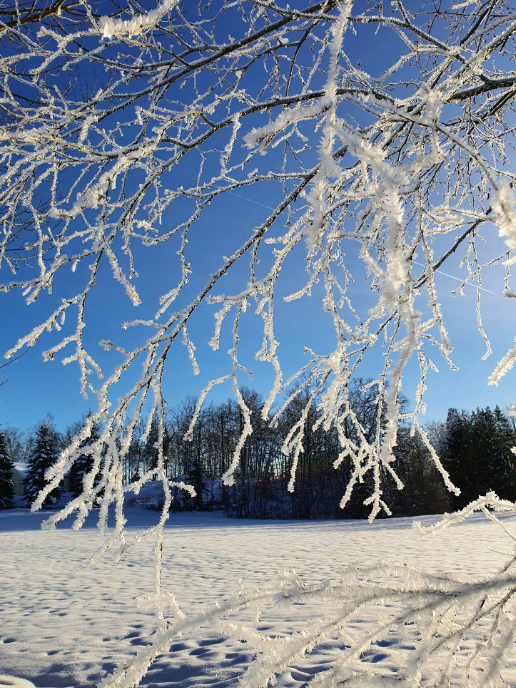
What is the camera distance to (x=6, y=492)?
3256 cm

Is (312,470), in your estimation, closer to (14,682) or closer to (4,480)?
(4,480)

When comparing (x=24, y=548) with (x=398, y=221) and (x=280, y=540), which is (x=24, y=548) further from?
(x=398, y=221)

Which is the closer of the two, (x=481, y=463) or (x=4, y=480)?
(x=481, y=463)

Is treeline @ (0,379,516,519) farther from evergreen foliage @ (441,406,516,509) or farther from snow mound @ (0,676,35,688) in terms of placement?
snow mound @ (0,676,35,688)

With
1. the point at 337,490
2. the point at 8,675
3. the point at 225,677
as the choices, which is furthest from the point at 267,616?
the point at 337,490

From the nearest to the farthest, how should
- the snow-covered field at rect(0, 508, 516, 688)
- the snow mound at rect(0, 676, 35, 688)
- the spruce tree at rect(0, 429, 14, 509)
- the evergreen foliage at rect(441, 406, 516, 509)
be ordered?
the snow mound at rect(0, 676, 35, 688), the snow-covered field at rect(0, 508, 516, 688), the evergreen foliage at rect(441, 406, 516, 509), the spruce tree at rect(0, 429, 14, 509)

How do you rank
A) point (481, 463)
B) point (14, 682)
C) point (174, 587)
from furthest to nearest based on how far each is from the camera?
point (481, 463) < point (174, 587) < point (14, 682)

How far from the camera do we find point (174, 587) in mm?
6777

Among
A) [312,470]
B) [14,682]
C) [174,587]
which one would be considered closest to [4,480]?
[312,470]

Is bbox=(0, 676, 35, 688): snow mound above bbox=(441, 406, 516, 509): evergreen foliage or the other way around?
the other way around

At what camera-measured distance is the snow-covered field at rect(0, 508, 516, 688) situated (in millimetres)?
3467

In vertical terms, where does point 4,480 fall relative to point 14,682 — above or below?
above

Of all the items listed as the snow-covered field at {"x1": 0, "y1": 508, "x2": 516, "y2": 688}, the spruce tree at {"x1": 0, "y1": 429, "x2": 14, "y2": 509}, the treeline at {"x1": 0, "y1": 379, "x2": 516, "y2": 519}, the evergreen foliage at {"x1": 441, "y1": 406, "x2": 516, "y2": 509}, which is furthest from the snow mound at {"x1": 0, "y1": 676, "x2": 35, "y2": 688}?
the spruce tree at {"x1": 0, "y1": 429, "x2": 14, "y2": 509}

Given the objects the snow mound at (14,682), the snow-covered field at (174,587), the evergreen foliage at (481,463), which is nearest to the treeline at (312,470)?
the evergreen foliage at (481,463)
